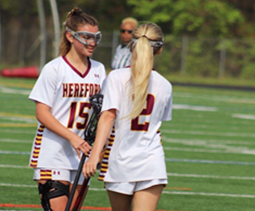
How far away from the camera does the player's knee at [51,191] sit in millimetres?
5121

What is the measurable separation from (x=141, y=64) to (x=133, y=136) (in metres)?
0.46

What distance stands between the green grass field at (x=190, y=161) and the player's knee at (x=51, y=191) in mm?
2317

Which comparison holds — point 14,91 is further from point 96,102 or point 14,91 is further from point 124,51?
point 96,102

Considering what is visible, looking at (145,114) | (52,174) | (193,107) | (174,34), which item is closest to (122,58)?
(52,174)

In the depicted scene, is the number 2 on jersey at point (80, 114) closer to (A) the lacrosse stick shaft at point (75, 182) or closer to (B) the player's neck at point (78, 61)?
(B) the player's neck at point (78, 61)

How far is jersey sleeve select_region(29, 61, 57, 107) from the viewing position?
16.7ft

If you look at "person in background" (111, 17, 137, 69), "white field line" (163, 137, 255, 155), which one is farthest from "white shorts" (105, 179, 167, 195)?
"white field line" (163, 137, 255, 155)

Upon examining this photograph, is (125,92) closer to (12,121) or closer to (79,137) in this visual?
(79,137)

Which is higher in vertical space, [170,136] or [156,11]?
[170,136]

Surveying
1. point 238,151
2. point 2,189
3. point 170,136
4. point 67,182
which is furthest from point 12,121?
point 67,182

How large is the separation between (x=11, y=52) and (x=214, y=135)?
34.0 metres

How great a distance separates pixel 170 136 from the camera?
1454 cm

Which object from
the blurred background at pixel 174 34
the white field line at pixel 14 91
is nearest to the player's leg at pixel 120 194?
the white field line at pixel 14 91

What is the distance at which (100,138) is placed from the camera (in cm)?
455
